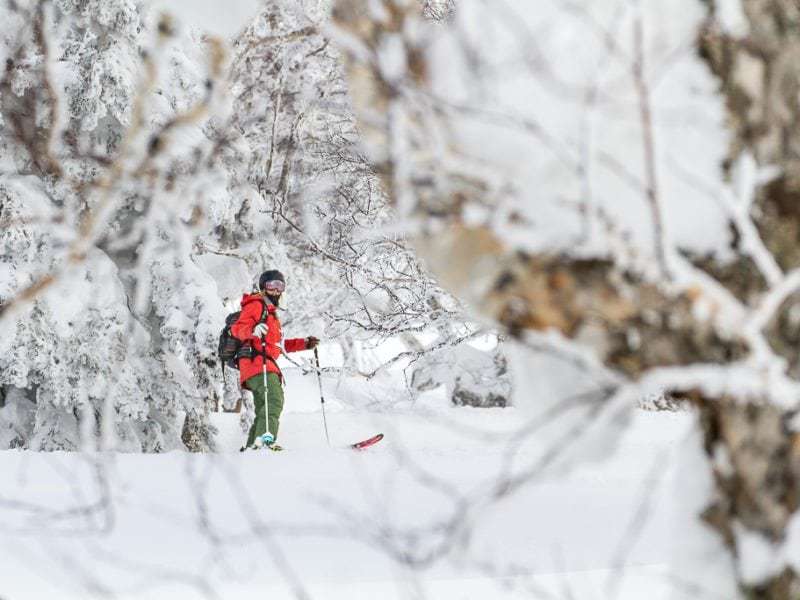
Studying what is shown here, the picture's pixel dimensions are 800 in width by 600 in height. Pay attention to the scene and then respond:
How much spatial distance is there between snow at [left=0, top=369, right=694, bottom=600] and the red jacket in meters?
1.12

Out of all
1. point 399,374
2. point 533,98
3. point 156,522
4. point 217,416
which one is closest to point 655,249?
point 533,98

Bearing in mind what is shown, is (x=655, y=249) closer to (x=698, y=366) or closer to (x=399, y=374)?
(x=698, y=366)

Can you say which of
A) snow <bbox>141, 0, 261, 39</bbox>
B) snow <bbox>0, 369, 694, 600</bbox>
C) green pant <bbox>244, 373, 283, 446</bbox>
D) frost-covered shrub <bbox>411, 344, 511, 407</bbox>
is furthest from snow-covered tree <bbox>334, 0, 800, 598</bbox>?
frost-covered shrub <bbox>411, 344, 511, 407</bbox>

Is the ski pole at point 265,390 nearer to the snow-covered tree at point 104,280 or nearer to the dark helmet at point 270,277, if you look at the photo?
the dark helmet at point 270,277

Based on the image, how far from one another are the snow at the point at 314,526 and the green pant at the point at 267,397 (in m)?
0.93

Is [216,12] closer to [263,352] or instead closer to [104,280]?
[104,280]

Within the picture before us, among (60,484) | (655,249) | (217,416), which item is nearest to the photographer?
(655,249)

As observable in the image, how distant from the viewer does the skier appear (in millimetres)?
9641

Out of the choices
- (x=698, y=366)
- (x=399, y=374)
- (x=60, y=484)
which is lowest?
(x=399, y=374)

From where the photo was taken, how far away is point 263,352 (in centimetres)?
966

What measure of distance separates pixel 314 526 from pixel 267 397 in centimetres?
660

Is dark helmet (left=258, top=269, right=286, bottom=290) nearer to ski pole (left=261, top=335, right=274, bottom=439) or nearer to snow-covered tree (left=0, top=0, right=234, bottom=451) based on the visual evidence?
ski pole (left=261, top=335, right=274, bottom=439)

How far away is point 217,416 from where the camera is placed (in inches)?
683

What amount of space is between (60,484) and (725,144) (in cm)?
662
